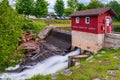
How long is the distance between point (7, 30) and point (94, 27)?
1325 cm

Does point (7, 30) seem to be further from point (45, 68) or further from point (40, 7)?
point (40, 7)

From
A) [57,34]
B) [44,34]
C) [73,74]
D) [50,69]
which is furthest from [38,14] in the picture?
[73,74]

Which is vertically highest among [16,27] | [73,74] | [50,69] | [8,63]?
[16,27]

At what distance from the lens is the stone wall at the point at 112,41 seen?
21.3 metres

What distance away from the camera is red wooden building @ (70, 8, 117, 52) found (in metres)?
22.9

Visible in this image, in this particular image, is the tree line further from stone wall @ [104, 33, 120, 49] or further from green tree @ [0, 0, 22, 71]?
green tree @ [0, 0, 22, 71]

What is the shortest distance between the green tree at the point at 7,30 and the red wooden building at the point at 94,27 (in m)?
12.0

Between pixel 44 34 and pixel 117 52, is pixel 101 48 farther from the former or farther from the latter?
pixel 44 34

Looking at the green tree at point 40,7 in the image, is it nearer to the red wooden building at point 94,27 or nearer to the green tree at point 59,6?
the green tree at point 59,6

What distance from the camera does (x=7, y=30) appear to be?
1161 centimetres

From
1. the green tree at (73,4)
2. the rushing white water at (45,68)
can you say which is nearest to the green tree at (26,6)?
the green tree at (73,4)

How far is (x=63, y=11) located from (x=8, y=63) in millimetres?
52947

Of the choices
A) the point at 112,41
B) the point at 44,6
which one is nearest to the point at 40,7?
the point at 44,6

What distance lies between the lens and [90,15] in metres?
23.7
